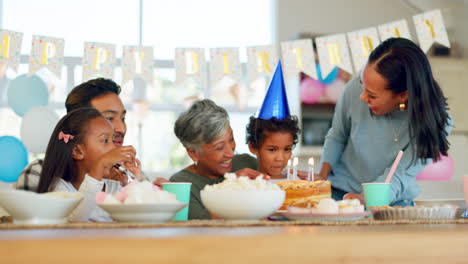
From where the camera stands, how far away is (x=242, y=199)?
0.95 metres

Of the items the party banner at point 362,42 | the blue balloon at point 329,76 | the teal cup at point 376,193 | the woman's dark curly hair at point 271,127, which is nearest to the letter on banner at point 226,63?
the party banner at point 362,42

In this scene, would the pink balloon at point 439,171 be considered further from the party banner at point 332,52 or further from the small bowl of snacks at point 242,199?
the small bowl of snacks at point 242,199

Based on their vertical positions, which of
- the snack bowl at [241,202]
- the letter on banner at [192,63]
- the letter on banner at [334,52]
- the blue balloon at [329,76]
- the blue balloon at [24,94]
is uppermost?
the blue balloon at [329,76]

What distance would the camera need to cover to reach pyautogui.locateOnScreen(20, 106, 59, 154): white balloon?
323cm

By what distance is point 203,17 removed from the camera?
4.88 metres

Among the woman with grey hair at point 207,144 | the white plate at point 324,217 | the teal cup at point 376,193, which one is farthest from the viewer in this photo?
the woman with grey hair at point 207,144

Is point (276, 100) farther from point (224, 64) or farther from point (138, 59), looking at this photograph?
point (138, 59)

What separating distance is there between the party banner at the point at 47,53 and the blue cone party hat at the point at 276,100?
1.18 metres

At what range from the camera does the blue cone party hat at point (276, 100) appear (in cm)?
179

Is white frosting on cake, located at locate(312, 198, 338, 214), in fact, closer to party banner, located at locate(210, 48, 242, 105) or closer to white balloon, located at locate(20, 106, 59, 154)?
party banner, located at locate(210, 48, 242, 105)

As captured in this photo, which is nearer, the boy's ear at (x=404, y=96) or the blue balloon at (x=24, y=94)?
the boy's ear at (x=404, y=96)

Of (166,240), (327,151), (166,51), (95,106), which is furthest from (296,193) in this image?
(166,51)

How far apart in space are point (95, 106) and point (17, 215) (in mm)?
1099

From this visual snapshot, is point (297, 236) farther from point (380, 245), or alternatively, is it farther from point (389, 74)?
point (389, 74)
